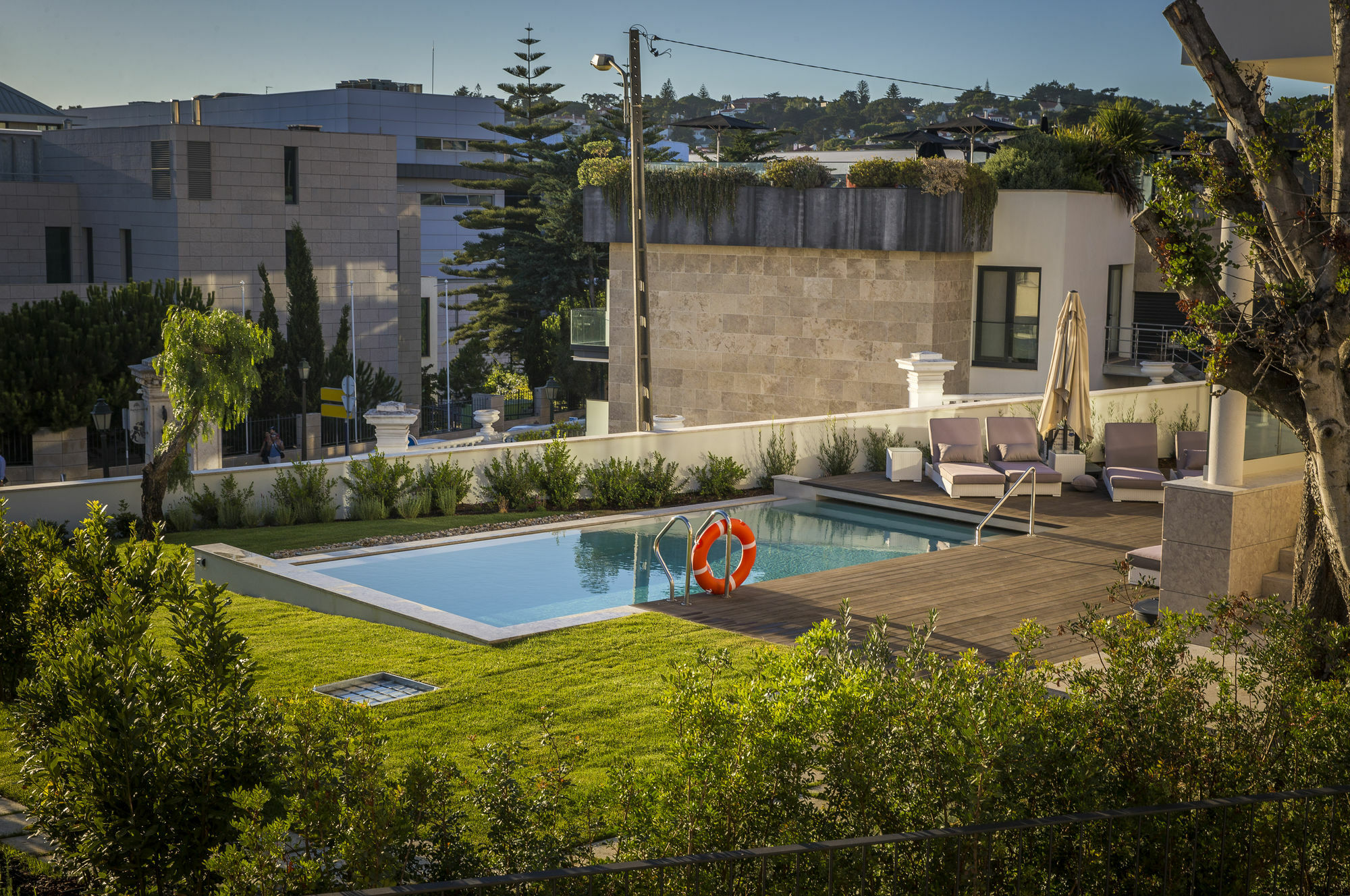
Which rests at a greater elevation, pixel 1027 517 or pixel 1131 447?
pixel 1131 447

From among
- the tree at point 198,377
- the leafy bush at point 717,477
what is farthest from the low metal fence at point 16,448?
the leafy bush at point 717,477

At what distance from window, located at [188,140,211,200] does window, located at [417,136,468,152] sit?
4679cm

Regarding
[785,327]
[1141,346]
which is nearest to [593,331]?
[785,327]

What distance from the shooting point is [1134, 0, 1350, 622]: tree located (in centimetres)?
543

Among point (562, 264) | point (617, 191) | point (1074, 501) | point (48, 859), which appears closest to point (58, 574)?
point (48, 859)

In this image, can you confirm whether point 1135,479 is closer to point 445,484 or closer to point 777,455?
point 777,455

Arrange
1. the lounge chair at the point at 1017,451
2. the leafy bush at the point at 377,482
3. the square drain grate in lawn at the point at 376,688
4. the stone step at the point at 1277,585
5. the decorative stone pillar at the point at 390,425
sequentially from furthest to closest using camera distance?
the decorative stone pillar at the point at 390,425 → the leafy bush at the point at 377,482 → the lounge chair at the point at 1017,451 → the stone step at the point at 1277,585 → the square drain grate in lawn at the point at 376,688

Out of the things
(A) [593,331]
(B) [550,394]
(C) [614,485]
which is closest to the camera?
(C) [614,485]

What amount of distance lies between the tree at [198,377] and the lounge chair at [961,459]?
8.25m

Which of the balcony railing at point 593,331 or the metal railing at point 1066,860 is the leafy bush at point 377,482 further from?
the balcony railing at point 593,331

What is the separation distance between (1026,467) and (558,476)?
582cm

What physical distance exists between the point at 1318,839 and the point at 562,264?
5273 centimetres

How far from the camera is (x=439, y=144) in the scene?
87.4m

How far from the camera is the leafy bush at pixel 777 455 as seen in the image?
16.6 metres
